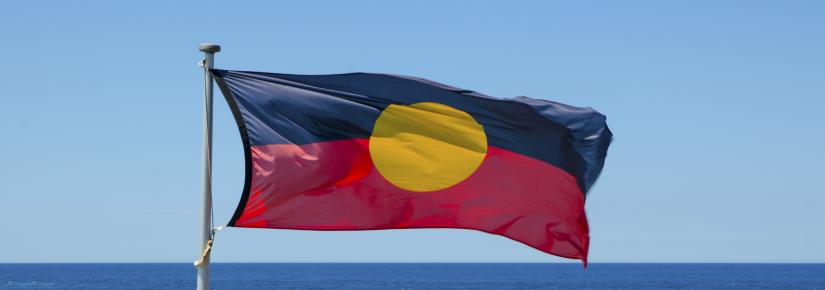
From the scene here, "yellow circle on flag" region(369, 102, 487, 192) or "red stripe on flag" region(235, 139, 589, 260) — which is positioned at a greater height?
"yellow circle on flag" region(369, 102, 487, 192)

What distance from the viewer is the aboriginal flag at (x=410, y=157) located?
12.1 metres

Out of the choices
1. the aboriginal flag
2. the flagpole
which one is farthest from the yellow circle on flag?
the flagpole

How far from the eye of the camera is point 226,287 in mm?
144875

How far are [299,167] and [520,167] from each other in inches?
91.3

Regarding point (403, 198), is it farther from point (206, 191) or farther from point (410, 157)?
point (206, 191)

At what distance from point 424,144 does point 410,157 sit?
212 mm

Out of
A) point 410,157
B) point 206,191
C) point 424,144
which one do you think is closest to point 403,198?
point 410,157

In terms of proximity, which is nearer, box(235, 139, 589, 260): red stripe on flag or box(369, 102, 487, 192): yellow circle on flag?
box(235, 139, 589, 260): red stripe on flag

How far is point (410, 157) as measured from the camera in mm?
12875

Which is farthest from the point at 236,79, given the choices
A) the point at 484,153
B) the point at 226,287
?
the point at 226,287

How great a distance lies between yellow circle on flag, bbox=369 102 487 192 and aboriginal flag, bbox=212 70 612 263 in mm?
12

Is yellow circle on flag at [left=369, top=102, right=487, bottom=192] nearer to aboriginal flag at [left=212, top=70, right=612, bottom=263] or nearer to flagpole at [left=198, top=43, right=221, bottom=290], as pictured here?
aboriginal flag at [left=212, top=70, right=612, bottom=263]

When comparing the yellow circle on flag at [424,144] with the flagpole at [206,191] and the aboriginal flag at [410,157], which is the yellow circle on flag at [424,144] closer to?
the aboriginal flag at [410,157]

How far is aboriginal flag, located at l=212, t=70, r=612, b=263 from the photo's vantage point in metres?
12.1
